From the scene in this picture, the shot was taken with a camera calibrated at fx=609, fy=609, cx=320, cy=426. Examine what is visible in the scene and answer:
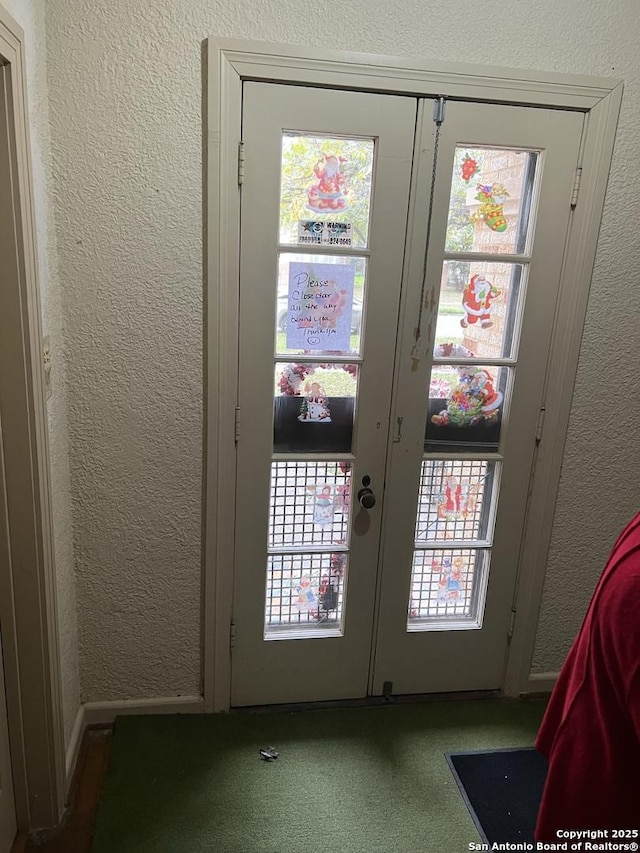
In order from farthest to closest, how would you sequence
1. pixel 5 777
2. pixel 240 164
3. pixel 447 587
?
pixel 447 587
pixel 240 164
pixel 5 777

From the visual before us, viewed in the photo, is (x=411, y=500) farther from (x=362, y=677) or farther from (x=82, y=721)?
(x=82, y=721)

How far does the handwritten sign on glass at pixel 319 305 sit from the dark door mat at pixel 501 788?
1483 millimetres

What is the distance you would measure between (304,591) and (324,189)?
1383mm

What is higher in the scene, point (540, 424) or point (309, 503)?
point (540, 424)

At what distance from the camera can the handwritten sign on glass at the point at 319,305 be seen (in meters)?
1.93

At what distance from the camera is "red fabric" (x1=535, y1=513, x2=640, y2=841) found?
0.87 meters

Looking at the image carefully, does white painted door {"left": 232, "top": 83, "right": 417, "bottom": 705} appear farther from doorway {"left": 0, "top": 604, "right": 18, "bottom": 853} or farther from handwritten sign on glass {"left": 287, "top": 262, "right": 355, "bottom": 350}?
doorway {"left": 0, "top": 604, "right": 18, "bottom": 853}

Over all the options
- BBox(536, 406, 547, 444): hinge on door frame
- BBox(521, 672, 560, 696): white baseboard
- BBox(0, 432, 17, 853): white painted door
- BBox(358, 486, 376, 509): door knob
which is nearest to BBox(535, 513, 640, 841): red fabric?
BBox(358, 486, 376, 509): door knob

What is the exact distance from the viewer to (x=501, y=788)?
6.48ft

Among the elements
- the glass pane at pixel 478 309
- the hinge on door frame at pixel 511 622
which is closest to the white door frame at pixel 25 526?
the glass pane at pixel 478 309

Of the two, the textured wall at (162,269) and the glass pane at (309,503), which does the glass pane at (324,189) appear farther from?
the glass pane at (309,503)

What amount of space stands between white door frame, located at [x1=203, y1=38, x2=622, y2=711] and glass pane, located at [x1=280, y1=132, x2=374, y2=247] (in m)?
0.15

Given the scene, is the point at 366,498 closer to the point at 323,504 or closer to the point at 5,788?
the point at 323,504

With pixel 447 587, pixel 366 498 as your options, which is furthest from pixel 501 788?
pixel 366 498
